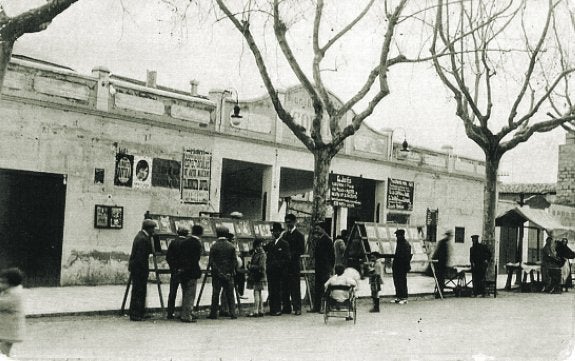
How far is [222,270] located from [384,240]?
7069mm

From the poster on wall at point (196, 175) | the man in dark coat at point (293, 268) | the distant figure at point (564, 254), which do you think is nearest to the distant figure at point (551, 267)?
the distant figure at point (564, 254)

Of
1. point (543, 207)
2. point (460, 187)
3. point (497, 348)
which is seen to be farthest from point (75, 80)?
point (543, 207)

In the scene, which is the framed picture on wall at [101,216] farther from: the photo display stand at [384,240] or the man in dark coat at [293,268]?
the photo display stand at [384,240]

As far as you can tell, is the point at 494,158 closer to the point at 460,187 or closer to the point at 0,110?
Result: the point at 460,187

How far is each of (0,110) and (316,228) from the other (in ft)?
23.4

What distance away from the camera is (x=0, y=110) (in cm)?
1587

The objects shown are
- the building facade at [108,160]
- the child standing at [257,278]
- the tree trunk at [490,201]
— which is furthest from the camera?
the tree trunk at [490,201]

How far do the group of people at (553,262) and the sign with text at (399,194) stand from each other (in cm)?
647

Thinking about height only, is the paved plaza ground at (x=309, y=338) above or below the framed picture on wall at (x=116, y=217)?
below

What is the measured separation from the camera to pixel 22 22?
10.0m

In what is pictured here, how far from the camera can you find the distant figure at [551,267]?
22203 mm

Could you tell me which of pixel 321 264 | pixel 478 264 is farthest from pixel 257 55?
pixel 478 264

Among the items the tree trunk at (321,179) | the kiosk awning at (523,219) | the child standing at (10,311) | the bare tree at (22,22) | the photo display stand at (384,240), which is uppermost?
the bare tree at (22,22)

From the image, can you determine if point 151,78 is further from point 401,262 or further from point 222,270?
point 222,270
